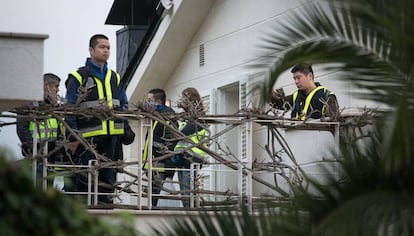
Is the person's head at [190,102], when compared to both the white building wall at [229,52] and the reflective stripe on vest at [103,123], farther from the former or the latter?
the white building wall at [229,52]

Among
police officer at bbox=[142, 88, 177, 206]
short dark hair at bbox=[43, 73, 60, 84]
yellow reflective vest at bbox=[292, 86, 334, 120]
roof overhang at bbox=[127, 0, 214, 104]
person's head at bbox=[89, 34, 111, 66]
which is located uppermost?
roof overhang at bbox=[127, 0, 214, 104]

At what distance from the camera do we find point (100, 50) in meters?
14.6

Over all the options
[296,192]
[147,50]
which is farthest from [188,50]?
[296,192]

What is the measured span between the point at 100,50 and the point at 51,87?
2.15 feet

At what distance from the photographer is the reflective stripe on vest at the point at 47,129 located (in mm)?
13523

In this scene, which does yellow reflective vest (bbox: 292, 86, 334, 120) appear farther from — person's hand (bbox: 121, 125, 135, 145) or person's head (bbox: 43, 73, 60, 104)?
person's head (bbox: 43, 73, 60, 104)

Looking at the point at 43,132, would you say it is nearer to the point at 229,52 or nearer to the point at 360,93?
the point at 360,93

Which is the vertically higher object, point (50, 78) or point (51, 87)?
point (50, 78)

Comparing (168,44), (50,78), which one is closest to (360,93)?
(50,78)

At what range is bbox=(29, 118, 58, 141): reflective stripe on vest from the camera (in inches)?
532

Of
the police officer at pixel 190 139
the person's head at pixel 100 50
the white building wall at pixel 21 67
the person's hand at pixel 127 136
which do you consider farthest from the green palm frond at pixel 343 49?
the person's head at pixel 100 50

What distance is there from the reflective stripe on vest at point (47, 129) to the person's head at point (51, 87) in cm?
24

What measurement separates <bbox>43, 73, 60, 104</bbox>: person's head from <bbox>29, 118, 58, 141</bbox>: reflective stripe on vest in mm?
237

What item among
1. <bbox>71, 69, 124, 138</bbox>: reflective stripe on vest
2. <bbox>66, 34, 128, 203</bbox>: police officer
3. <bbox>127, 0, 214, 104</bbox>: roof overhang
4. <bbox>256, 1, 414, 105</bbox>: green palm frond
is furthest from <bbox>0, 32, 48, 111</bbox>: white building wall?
<bbox>127, 0, 214, 104</bbox>: roof overhang
